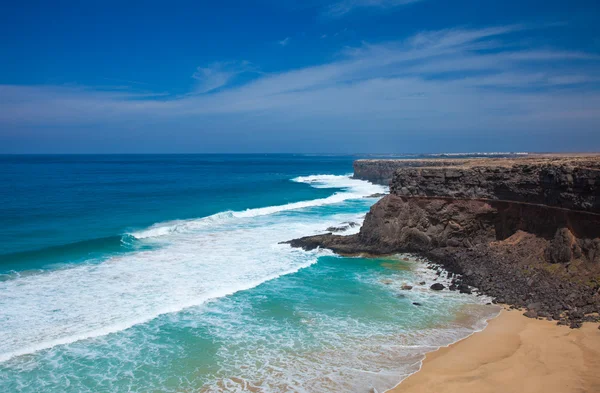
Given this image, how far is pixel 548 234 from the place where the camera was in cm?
1867

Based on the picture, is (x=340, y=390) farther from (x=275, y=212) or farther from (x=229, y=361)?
(x=275, y=212)

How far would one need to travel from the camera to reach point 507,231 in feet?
69.3

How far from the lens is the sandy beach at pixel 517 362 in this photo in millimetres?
10594

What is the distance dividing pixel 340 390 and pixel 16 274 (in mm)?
17651

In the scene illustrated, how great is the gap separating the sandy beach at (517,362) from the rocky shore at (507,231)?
1.29 metres

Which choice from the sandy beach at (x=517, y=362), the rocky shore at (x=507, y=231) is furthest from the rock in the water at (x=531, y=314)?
the sandy beach at (x=517, y=362)

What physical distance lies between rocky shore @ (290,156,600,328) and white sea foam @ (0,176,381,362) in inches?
158

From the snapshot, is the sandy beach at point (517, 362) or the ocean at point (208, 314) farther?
the ocean at point (208, 314)

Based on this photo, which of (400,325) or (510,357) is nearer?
(510,357)

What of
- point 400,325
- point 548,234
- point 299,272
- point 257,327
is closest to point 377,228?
point 299,272

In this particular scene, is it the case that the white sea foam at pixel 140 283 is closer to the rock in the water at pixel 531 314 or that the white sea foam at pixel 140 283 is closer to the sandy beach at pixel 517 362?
the sandy beach at pixel 517 362

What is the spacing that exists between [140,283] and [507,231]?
712 inches

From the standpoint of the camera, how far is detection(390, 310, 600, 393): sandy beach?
34.8ft

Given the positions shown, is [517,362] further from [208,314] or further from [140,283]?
[140,283]
